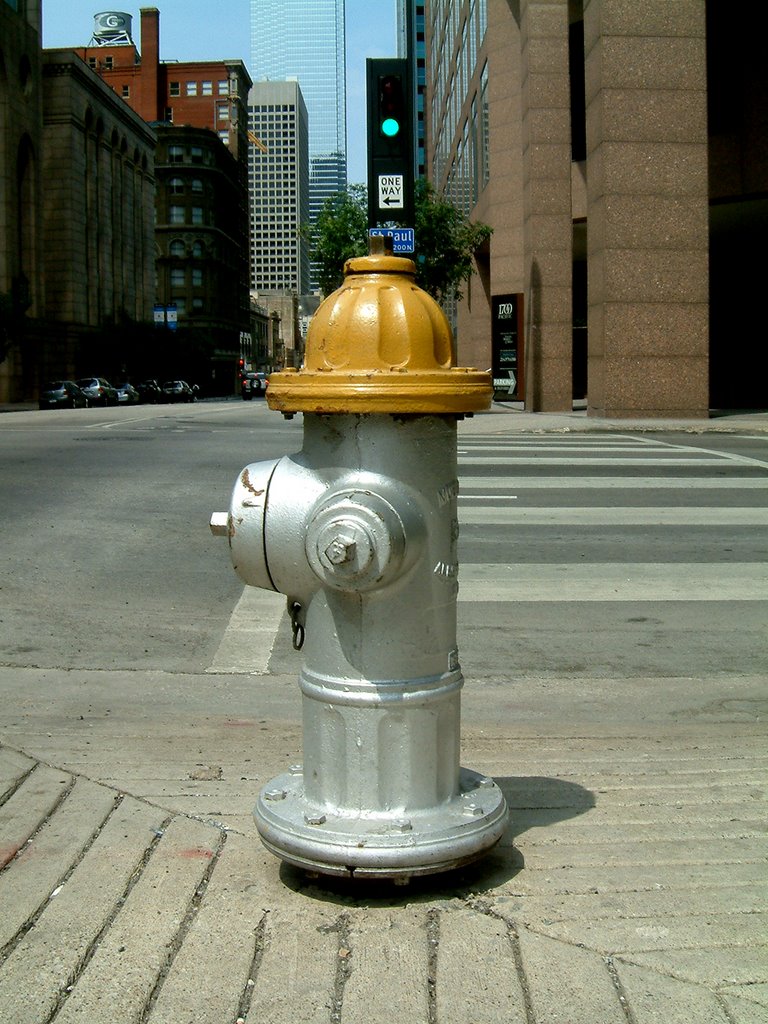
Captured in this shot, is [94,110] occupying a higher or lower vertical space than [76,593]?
higher

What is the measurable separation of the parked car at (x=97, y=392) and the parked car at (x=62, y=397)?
1.29 metres

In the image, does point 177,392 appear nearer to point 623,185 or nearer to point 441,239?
point 441,239

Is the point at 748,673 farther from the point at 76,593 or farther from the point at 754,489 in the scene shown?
the point at 754,489

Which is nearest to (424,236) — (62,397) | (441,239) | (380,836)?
(441,239)

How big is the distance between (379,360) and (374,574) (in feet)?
1.83

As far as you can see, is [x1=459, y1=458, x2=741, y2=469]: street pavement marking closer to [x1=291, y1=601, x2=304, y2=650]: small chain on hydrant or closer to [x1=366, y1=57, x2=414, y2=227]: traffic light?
[x1=366, y1=57, x2=414, y2=227]: traffic light

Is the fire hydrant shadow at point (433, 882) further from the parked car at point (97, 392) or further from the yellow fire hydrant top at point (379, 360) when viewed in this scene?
the parked car at point (97, 392)

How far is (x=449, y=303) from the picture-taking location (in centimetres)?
6116

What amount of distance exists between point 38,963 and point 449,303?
5973 centimetres

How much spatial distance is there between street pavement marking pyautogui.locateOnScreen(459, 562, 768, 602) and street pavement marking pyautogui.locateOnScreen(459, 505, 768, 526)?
1760mm

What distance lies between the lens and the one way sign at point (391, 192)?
49.4ft

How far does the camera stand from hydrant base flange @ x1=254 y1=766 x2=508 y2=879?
294 cm

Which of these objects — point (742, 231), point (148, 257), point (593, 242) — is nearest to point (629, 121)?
point (593, 242)

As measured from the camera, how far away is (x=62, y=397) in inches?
1971
